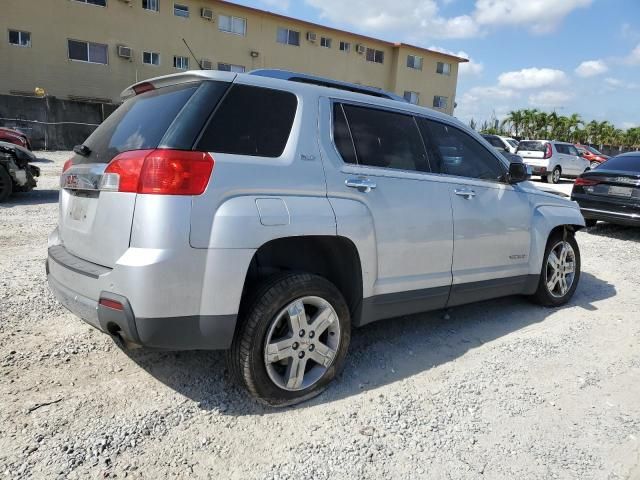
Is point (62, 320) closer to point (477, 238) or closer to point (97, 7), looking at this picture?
point (477, 238)


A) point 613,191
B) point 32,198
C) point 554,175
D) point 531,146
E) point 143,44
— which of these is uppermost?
point 143,44

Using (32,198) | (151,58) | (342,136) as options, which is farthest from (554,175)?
(151,58)

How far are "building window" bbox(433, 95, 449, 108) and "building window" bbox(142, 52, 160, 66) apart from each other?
20.8m

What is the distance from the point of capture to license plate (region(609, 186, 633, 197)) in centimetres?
850

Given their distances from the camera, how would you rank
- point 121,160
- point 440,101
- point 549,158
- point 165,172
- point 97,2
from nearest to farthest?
1. point 165,172
2. point 121,160
3. point 549,158
4. point 97,2
5. point 440,101

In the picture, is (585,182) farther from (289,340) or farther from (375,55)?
(375,55)

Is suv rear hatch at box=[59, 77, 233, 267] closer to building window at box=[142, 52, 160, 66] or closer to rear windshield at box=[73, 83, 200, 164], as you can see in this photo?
rear windshield at box=[73, 83, 200, 164]

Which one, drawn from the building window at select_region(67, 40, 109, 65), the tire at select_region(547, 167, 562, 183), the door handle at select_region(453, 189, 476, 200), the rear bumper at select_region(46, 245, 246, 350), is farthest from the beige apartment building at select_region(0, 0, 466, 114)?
the rear bumper at select_region(46, 245, 246, 350)

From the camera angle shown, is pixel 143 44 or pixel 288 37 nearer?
pixel 143 44

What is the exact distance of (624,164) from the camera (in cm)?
917

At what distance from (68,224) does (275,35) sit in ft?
96.6

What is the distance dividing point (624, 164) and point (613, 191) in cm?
83

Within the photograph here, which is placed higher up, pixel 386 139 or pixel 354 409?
pixel 386 139

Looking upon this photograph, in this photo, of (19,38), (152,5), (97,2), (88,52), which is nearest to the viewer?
(19,38)
